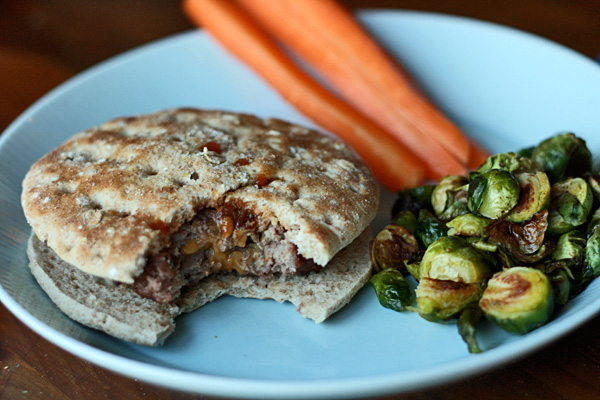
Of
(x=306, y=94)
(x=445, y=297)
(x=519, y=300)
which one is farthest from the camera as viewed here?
(x=306, y=94)

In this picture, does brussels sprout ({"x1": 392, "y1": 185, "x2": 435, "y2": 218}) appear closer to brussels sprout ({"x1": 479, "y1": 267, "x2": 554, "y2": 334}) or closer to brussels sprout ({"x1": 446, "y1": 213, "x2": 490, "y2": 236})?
brussels sprout ({"x1": 446, "y1": 213, "x2": 490, "y2": 236})

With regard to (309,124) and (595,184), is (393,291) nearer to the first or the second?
Result: (595,184)

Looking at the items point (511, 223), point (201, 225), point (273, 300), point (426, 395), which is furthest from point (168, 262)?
point (511, 223)

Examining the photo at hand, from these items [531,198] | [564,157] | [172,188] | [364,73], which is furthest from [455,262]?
[364,73]

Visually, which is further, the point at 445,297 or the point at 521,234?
the point at 521,234

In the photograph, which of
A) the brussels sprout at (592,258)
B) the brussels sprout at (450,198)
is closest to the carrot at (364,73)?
the brussels sprout at (450,198)

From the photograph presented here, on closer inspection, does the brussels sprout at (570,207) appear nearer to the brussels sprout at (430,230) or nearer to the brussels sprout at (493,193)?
the brussels sprout at (493,193)

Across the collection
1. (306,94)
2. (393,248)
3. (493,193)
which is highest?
(493,193)
